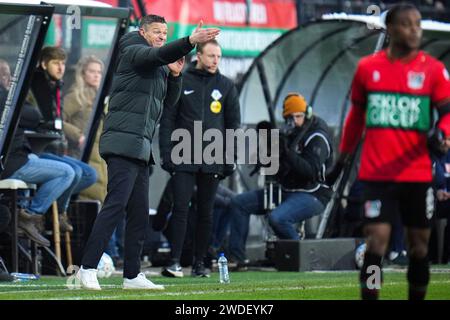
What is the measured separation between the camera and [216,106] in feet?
46.1

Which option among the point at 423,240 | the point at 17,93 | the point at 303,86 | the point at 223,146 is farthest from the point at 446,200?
the point at 423,240

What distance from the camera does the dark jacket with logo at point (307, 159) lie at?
15.6 meters

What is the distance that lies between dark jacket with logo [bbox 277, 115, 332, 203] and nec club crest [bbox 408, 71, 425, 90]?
663 cm

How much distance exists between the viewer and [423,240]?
891cm

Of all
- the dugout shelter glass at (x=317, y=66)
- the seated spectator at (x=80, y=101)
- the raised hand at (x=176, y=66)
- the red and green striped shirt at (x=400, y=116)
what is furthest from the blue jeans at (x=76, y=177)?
the red and green striped shirt at (x=400, y=116)

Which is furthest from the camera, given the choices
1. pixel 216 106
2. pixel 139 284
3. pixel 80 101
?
pixel 80 101

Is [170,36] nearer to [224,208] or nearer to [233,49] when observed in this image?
[233,49]

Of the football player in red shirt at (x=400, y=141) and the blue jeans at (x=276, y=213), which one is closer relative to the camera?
the football player in red shirt at (x=400, y=141)

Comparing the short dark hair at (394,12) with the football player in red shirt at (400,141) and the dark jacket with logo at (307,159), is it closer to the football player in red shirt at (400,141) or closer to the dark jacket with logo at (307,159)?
the football player in red shirt at (400,141)

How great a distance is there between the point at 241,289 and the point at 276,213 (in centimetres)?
428

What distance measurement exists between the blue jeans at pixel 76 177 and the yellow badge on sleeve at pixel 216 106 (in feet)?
5.28

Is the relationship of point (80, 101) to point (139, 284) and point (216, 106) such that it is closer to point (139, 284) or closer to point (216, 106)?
point (216, 106)

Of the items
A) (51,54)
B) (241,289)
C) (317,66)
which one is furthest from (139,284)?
(317,66)

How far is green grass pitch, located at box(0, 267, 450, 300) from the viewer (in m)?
10.3
